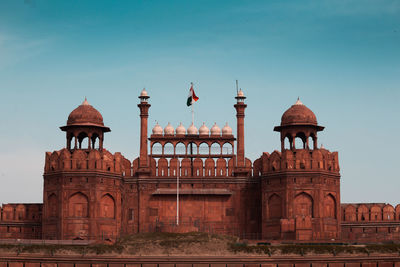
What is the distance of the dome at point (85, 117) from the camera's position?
78.1 m

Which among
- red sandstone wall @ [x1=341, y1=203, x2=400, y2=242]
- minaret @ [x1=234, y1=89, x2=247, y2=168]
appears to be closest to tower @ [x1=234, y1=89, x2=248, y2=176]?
minaret @ [x1=234, y1=89, x2=247, y2=168]

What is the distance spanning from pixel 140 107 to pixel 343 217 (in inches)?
900

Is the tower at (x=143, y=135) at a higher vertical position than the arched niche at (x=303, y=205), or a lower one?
higher

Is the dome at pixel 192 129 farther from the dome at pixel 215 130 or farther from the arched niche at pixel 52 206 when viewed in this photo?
the arched niche at pixel 52 206

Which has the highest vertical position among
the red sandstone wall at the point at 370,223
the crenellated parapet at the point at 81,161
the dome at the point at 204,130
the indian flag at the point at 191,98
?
the indian flag at the point at 191,98

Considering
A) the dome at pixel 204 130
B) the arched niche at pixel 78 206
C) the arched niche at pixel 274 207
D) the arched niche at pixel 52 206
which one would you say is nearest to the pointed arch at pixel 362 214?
the arched niche at pixel 274 207

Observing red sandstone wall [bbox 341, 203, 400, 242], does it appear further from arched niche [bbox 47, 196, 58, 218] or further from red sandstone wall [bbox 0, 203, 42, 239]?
red sandstone wall [bbox 0, 203, 42, 239]

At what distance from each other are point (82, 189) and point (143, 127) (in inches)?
379

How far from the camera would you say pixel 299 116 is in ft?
257

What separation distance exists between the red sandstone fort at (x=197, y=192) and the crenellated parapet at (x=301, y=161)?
0.31ft

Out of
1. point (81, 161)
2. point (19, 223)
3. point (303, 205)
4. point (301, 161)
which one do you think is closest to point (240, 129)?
point (301, 161)

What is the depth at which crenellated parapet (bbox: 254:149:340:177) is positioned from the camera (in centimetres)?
7594

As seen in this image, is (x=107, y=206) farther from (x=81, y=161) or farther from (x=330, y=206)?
(x=330, y=206)

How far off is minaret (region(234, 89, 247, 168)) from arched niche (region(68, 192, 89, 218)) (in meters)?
15.6
